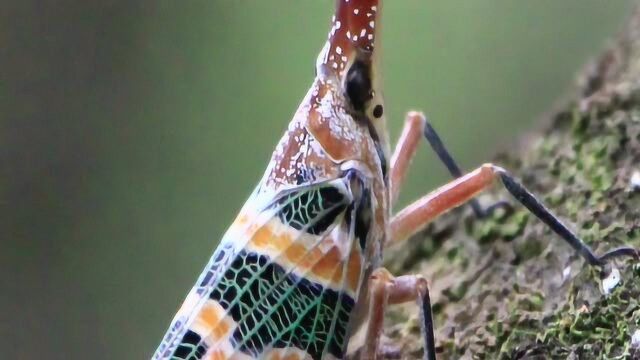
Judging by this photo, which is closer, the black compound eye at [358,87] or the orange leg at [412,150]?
the black compound eye at [358,87]

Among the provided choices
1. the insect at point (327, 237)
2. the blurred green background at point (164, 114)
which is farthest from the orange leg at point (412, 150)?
the blurred green background at point (164, 114)

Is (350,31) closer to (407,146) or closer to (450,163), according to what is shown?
(407,146)

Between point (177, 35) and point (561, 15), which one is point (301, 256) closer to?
point (177, 35)

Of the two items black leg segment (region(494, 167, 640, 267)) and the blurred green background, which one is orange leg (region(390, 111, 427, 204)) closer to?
black leg segment (region(494, 167, 640, 267))

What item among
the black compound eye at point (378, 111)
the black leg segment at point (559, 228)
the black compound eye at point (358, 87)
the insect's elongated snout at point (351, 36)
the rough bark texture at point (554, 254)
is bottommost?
the rough bark texture at point (554, 254)

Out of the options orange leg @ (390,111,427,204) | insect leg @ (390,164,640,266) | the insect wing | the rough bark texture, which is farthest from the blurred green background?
the insect wing

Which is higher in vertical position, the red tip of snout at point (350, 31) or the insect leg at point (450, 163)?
the red tip of snout at point (350, 31)

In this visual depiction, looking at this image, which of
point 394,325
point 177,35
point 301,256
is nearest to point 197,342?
point 301,256

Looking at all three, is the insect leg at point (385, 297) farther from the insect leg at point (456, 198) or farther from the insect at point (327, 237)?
the insect leg at point (456, 198)
